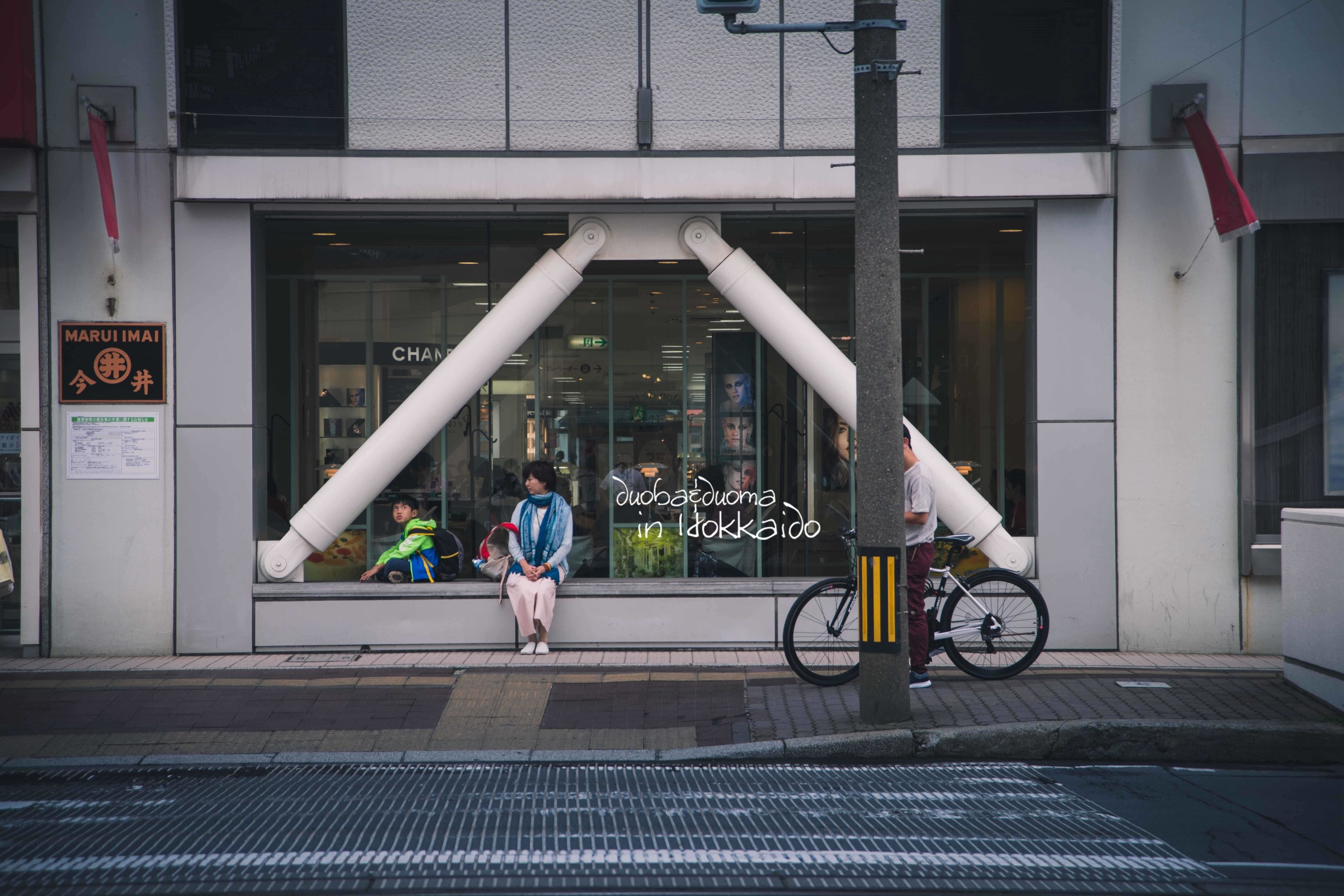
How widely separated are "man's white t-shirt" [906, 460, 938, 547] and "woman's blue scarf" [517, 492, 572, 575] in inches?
121

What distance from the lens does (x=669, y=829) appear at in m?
4.80

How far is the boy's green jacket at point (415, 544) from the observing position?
941cm

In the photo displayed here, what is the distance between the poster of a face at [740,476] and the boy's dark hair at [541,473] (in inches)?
81.4

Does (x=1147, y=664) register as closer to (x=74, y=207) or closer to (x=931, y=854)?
(x=931, y=854)

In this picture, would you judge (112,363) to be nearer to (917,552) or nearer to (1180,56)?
(917,552)

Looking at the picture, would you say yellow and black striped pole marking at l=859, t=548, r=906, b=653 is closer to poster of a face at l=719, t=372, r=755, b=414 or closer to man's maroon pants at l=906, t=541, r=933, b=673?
man's maroon pants at l=906, t=541, r=933, b=673

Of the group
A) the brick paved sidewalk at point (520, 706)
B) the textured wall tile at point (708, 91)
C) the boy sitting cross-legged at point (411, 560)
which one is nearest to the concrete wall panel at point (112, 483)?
the brick paved sidewalk at point (520, 706)

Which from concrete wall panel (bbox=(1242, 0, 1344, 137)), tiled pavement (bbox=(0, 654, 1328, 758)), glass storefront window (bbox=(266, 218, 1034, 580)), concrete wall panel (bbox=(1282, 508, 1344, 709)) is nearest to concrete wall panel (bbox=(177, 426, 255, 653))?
tiled pavement (bbox=(0, 654, 1328, 758))

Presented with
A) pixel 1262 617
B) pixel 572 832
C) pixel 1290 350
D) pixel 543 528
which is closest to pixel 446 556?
pixel 543 528

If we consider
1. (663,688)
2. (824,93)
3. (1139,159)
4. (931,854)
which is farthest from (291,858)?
(1139,159)

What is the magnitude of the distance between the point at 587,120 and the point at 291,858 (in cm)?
677

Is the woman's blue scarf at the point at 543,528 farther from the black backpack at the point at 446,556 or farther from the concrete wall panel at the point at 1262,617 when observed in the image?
the concrete wall panel at the point at 1262,617

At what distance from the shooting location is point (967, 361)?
10.4 m

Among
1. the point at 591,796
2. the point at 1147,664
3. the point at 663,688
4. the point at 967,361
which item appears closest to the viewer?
the point at 591,796
